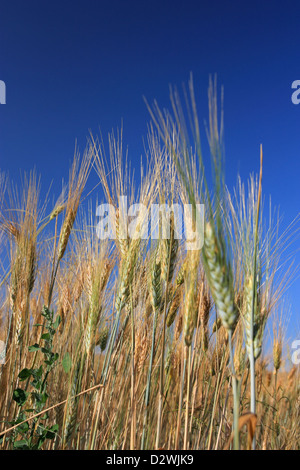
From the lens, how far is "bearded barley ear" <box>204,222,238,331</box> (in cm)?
99

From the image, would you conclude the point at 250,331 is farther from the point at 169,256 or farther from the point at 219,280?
the point at 169,256

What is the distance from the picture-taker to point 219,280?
1025mm

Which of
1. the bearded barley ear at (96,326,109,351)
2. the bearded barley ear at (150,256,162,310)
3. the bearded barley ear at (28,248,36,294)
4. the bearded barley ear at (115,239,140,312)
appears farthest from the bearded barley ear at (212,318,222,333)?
the bearded barley ear at (28,248,36,294)

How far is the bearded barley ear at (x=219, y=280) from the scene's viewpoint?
3.26ft

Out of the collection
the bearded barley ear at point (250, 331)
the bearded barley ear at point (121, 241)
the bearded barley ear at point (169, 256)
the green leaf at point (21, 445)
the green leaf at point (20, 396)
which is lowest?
the green leaf at point (21, 445)

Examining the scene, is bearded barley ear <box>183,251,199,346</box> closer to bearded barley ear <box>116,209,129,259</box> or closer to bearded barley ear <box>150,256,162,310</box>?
bearded barley ear <box>150,256,162,310</box>

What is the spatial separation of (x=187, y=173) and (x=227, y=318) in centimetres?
43

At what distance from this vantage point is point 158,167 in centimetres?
175

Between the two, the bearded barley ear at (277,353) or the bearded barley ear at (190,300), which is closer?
the bearded barley ear at (190,300)

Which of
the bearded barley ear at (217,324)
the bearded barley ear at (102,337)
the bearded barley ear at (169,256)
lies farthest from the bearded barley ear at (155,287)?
the bearded barley ear at (102,337)

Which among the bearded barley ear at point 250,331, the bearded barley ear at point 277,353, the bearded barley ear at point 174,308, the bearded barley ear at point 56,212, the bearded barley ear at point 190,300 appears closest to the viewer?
the bearded barley ear at point 250,331

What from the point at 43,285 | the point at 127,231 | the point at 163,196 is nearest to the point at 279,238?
the point at 163,196

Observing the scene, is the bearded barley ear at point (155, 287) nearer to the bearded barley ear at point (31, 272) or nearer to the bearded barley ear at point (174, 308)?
the bearded barley ear at point (174, 308)

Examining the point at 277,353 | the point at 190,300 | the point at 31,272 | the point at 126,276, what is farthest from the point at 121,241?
the point at 277,353
